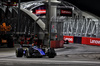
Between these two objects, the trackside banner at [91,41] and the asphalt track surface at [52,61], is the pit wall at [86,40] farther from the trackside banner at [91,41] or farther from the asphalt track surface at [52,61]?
the asphalt track surface at [52,61]

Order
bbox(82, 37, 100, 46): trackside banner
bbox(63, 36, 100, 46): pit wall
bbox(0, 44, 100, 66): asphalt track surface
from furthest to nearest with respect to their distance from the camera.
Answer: bbox(63, 36, 100, 46): pit wall < bbox(82, 37, 100, 46): trackside banner < bbox(0, 44, 100, 66): asphalt track surface

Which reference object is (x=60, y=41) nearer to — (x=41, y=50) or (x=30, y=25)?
(x=41, y=50)

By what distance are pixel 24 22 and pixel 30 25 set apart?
1.34 m

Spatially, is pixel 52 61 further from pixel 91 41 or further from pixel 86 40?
pixel 86 40

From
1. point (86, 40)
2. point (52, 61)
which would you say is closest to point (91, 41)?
point (86, 40)

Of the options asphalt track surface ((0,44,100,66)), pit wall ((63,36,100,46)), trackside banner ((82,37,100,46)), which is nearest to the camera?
asphalt track surface ((0,44,100,66))

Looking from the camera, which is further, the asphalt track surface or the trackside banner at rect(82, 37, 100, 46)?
the trackside banner at rect(82, 37, 100, 46)

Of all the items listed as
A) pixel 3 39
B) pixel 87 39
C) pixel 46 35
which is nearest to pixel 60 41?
pixel 46 35

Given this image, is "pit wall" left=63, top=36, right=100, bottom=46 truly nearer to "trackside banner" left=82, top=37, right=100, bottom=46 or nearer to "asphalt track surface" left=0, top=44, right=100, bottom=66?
"trackside banner" left=82, top=37, right=100, bottom=46

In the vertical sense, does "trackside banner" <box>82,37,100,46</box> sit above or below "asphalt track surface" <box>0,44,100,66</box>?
below

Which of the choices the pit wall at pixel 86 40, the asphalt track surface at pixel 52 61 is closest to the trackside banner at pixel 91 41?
the pit wall at pixel 86 40

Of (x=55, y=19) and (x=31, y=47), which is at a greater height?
(x=55, y=19)

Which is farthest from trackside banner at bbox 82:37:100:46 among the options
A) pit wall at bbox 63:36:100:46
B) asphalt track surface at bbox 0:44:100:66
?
asphalt track surface at bbox 0:44:100:66

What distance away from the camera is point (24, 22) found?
49281mm
